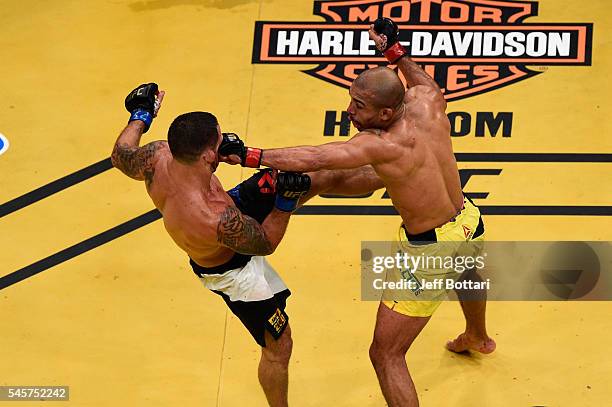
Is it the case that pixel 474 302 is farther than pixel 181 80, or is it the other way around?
pixel 181 80

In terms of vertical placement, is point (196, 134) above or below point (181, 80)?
below

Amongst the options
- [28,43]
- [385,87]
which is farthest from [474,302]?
[28,43]

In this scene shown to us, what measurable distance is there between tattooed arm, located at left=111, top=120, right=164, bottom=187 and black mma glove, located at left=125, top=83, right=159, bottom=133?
0.26 ft

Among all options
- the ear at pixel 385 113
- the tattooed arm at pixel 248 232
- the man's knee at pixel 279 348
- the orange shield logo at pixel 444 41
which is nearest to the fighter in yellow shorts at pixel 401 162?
the ear at pixel 385 113

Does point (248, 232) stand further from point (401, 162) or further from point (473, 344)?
point (473, 344)

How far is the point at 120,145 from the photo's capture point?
6.61 metres

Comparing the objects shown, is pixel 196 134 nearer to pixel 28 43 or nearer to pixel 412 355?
pixel 412 355

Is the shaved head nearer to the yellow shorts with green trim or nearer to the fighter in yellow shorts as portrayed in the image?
the fighter in yellow shorts

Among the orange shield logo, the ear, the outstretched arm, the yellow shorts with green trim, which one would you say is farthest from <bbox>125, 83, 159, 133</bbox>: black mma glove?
the orange shield logo

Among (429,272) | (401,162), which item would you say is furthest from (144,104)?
(429,272)

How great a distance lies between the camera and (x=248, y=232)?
6.29 metres

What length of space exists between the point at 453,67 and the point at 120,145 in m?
4.03

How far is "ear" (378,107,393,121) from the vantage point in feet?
20.8

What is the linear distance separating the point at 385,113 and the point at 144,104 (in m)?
1.49
